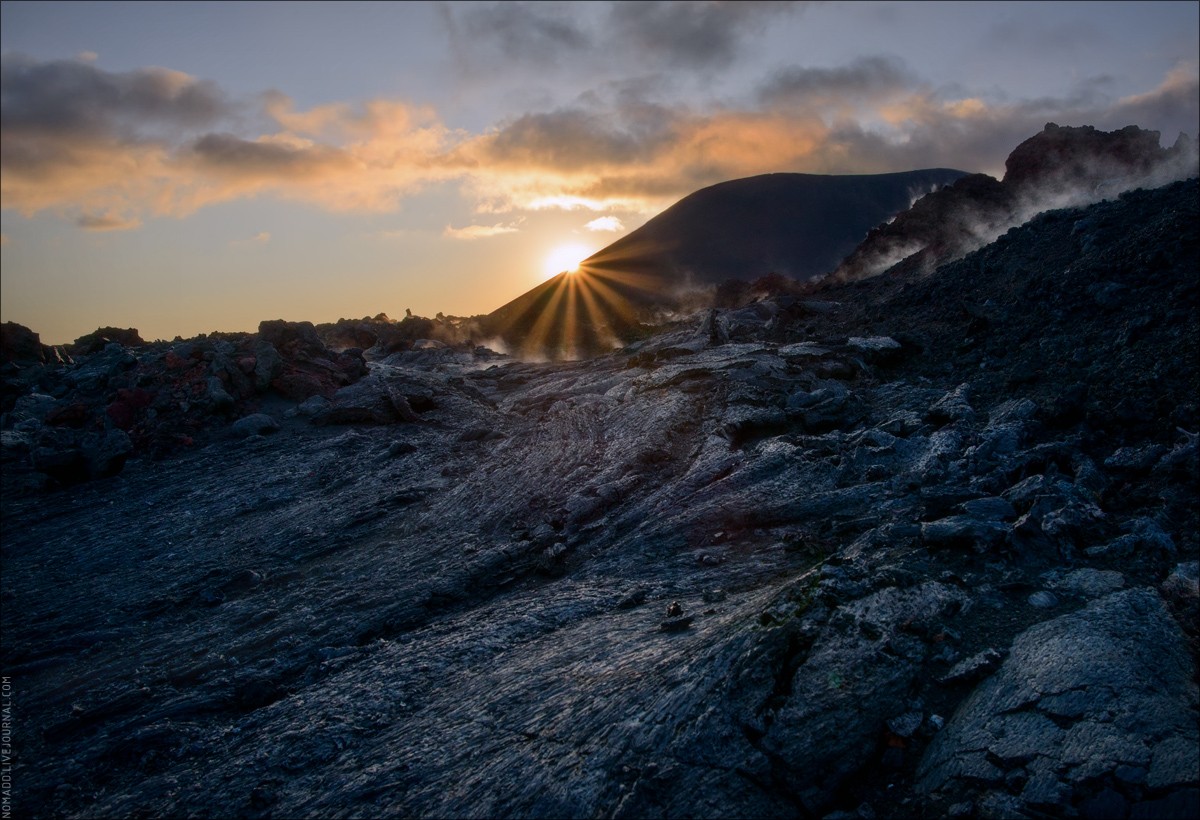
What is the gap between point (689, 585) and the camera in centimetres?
1048

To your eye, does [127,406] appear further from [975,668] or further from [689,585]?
[975,668]

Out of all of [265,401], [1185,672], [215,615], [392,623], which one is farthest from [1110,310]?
[265,401]

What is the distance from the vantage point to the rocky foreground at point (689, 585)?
6535mm

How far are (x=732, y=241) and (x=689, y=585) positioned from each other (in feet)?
207

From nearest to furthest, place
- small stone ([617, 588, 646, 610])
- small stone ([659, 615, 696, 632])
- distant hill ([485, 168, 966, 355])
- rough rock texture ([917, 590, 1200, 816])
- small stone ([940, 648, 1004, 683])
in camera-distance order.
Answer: rough rock texture ([917, 590, 1200, 816])
small stone ([940, 648, 1004, 683])
small stone ([659, 615, 696, 632])
small stone ([617, 588, 646, 610])
distant hill ([485, 168, 966, 355])

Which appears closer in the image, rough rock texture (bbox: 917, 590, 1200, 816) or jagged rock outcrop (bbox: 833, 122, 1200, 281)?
rough rock texture (bbox: 917, 590, 1200, 816)

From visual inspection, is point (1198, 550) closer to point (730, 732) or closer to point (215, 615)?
point (730, 732)

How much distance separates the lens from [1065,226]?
68.9ft

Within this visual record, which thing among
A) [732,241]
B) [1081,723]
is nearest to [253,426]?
[1081,723]

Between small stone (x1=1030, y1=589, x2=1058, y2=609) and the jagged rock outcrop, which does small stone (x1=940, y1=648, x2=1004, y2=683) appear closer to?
small stone (x1=1030, y1=589, x2=1058, y2=609)

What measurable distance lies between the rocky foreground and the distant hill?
36698 millimetres

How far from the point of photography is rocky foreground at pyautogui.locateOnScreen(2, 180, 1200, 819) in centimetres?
654

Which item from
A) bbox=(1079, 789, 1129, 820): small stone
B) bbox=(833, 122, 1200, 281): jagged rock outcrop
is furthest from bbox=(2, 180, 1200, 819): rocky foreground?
bbox=(833, 122, 1200, 281): jagged rock outcrop

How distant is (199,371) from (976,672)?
2400 cm
